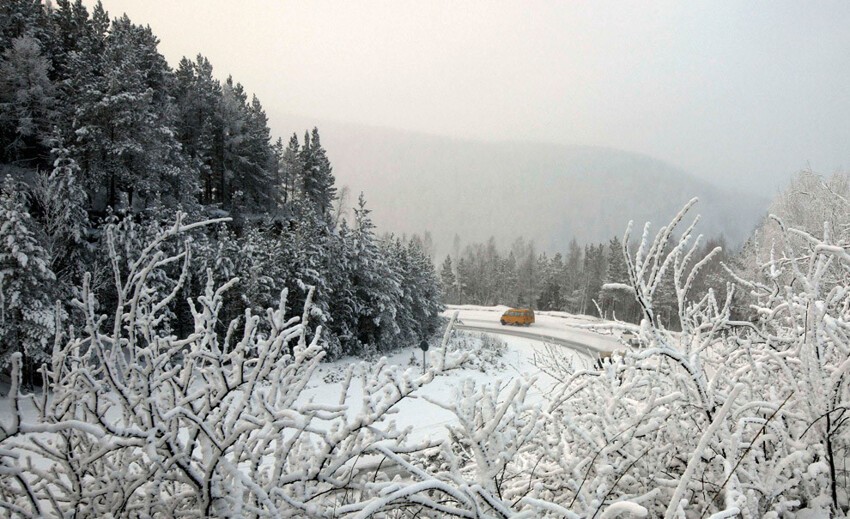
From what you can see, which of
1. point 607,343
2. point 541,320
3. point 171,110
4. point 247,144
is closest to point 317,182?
point 247,144

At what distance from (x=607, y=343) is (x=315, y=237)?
18.2 m

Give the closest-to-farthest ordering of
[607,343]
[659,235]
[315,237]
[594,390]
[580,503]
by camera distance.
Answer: [580,503], [659,235], [594,390], [315,237], [607,343]

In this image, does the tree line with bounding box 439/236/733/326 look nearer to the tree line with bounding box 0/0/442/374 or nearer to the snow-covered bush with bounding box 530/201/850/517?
the tree line with bounding box 0/0/442/374

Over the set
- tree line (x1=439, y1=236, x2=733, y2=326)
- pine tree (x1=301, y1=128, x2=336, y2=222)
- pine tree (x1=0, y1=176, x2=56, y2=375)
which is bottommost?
tree line (x1=439, y1=236, x2=733, y2=326)

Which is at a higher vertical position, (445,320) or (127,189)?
(127,189)

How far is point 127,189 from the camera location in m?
24.8

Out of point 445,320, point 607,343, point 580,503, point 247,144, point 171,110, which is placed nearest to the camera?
point 580,503

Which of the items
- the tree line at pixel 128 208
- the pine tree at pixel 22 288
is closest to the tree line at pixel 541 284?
the tree line at pixel 128 208

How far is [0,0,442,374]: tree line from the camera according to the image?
1413 cm

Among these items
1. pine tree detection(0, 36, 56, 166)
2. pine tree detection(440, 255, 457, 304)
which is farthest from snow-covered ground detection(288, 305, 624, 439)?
pine tree detection(0, 36, 56, 166)

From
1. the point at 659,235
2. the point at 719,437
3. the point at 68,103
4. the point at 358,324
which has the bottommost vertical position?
the point at 358,324

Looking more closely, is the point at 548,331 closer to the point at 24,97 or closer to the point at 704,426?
the point at 704,426

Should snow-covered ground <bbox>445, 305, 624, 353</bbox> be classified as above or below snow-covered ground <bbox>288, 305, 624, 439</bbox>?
below

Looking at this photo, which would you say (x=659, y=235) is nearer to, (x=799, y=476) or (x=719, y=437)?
(x=719, y=437)
